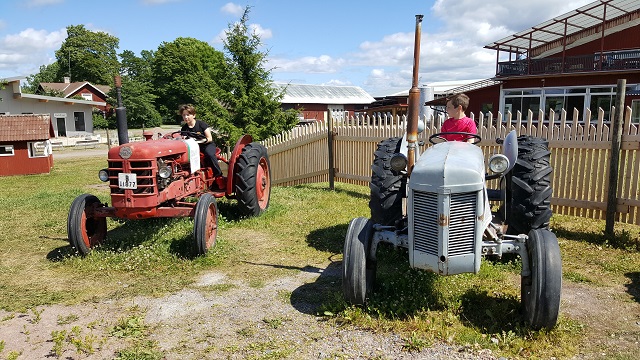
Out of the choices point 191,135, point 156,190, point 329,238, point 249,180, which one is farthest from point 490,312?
point 191,135

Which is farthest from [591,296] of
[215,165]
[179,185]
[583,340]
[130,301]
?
[215,165]

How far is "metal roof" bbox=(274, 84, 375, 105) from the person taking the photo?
152 ft

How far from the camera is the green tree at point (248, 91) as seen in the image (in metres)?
15.5

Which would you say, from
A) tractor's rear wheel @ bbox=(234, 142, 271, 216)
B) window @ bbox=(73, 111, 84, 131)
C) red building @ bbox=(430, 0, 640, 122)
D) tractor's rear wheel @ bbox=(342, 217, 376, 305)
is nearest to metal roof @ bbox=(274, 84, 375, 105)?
window @ bbox=(73, 111, 84, 131)

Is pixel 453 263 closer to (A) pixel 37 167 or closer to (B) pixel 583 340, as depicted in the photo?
(B) pixel 583 340

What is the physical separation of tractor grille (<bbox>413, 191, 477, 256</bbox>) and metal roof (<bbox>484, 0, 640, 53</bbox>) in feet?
70.4

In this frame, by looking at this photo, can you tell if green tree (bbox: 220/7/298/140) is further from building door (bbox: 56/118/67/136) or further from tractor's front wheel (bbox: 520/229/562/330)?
building door (bbox: 56/118/67/136)

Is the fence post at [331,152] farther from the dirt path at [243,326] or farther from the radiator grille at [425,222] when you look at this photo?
the radiator grille at [425,222]

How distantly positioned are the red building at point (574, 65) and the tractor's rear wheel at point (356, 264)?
1988cm

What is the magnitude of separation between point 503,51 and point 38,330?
26877 millimetres

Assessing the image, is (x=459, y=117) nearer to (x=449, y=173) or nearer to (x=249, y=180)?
(x=449, y=173)

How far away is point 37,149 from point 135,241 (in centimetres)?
1250

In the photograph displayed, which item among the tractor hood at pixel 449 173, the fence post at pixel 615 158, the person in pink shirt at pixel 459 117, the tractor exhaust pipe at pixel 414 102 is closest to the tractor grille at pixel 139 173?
the tractor exhaust pipe at pixel 414 102

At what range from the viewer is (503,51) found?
25.7m
